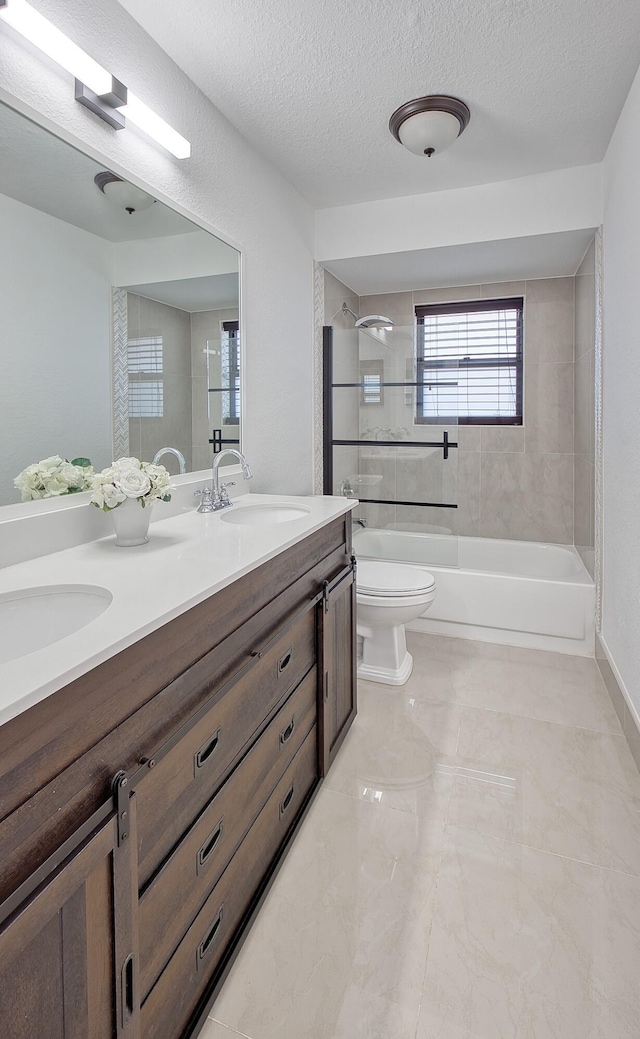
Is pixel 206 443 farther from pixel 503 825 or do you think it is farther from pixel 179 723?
pixel 503 825

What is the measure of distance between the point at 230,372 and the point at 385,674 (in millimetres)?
1502

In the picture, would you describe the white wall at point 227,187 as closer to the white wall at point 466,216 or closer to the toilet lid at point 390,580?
the white wall at point 466,216

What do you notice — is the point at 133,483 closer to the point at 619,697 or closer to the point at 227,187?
the point at 227,187

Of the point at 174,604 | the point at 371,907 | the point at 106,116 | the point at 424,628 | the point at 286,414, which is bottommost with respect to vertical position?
the point at 371,907

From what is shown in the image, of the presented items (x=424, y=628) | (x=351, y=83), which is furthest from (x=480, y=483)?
(x=351, y=83)

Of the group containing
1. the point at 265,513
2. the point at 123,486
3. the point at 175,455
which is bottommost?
the point at 265,513

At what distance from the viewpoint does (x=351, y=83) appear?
6.62 feet

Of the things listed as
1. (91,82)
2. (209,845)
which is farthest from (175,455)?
(209,845)

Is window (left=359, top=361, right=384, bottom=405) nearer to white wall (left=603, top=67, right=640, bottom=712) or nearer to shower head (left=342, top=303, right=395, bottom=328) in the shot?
shower head (left=342, top=303, right=395, bottom=328)

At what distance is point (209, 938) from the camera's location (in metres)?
1.12

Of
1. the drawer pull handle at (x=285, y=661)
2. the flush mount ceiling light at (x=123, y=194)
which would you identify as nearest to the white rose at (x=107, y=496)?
the drawer pull handle at (x=285, y=661)

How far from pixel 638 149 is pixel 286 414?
1738mm

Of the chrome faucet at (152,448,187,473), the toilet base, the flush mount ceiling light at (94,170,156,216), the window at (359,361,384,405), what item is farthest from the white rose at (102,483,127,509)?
the window at (359,361,384,405)

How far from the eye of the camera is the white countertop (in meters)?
0.69
